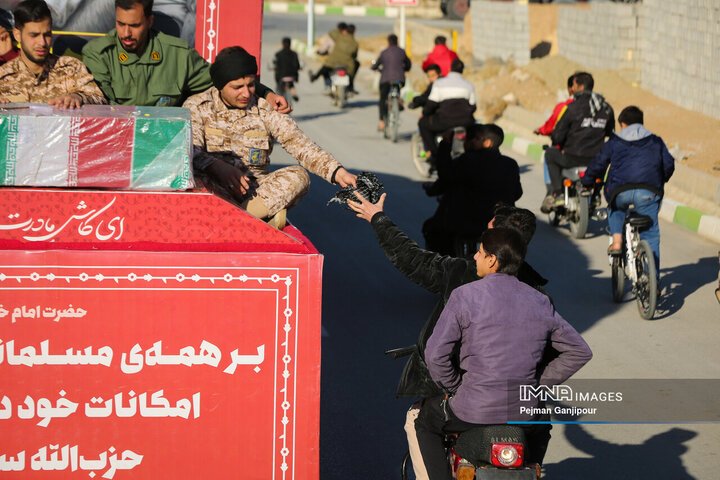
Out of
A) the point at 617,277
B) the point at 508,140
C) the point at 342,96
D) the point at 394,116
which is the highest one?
the point at 342,96

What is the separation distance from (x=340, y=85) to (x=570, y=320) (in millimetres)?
15646

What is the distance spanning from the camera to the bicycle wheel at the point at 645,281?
29.3ft

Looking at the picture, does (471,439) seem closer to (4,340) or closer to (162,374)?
(162,374)

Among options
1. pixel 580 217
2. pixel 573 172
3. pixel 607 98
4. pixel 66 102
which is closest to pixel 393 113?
pixel 607 98

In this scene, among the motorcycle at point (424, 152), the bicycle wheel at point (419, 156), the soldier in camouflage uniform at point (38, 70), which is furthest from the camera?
the bicycle wheel at point (419, 156)

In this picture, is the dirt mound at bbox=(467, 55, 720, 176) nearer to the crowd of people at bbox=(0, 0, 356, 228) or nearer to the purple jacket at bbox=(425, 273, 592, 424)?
the crowd of people at bbox=(0, 0, 356, 228)

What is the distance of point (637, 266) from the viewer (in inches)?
365

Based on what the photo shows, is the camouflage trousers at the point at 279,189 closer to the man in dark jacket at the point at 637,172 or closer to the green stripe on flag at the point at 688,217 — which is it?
the man in dark jacket at the point at 637,172

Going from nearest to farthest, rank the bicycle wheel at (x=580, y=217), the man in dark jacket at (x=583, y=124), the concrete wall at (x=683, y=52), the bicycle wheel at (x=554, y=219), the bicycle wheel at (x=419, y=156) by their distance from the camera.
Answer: the man in dark jacket at (x=583, y=124), the bicycle wheel at (x=580, y=217), the bicycle wheel at (x=554, y=219), the bicycle wheel at (x=419, y=156), the concrete wall at (x=683, y=52)

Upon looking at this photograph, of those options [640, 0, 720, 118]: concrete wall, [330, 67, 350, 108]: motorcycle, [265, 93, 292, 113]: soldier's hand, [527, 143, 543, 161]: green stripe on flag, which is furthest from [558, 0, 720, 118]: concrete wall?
[265, 93, 292, 113]: soldier's hand

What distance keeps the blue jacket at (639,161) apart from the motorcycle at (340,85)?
579 inches

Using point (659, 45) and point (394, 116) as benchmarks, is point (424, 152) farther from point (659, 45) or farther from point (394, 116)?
point (659, 45)

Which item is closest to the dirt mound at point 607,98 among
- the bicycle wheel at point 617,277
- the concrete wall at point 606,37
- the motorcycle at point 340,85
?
the concrete wall at point 606,37

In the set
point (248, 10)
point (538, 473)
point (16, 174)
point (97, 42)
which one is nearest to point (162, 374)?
point (16, 174)
